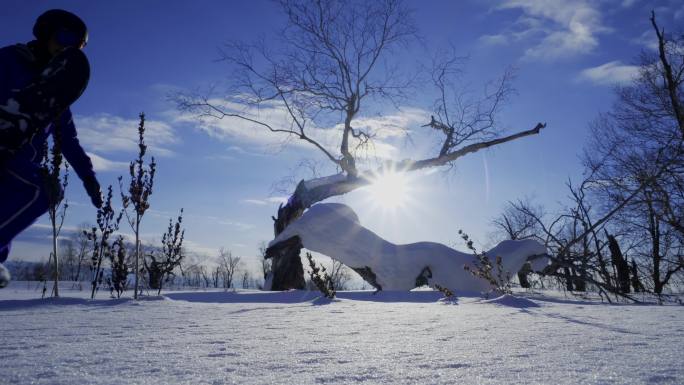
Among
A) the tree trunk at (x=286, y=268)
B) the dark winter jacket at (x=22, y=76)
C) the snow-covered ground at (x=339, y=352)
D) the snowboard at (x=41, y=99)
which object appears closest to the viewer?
the snow-covered ground at (x=339, y=352)

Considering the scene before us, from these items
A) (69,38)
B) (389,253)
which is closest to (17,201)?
(69,38)

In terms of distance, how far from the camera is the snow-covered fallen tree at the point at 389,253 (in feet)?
27.1

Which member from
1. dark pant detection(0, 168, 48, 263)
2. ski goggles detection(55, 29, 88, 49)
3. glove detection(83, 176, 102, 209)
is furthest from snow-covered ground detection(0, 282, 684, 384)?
ski goggles detection(55, 29, 88, 49)

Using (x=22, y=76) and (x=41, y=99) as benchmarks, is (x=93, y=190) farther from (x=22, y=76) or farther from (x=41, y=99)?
(x=41, y=99)

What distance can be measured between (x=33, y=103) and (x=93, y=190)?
113 cm

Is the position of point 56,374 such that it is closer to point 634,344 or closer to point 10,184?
point 10,184

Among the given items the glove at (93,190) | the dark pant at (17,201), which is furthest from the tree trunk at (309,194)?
the dark pant at (17,201)

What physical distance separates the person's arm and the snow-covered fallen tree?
6.57 metres

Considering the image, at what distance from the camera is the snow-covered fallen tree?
8.27 metres

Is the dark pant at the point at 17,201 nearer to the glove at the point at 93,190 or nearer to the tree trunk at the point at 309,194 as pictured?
the glove at the point at 93,190

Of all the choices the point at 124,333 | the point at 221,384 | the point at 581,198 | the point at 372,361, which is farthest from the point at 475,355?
the point at 581,198

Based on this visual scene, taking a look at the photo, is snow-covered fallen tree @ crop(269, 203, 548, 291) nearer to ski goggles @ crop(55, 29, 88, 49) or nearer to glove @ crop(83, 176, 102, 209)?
glove @ crop(83, 176, 102, 209)

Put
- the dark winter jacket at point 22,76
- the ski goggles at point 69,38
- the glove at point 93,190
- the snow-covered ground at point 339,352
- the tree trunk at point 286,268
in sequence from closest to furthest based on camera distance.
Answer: the snow-covered ground at point 339,352 → the dark winter jacket at point 22,76 → the ski goggles at point 69,38 → the glove at point 93,190 → the tree trunk at point 286,268

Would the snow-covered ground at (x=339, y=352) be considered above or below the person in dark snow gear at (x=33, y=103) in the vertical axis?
below
